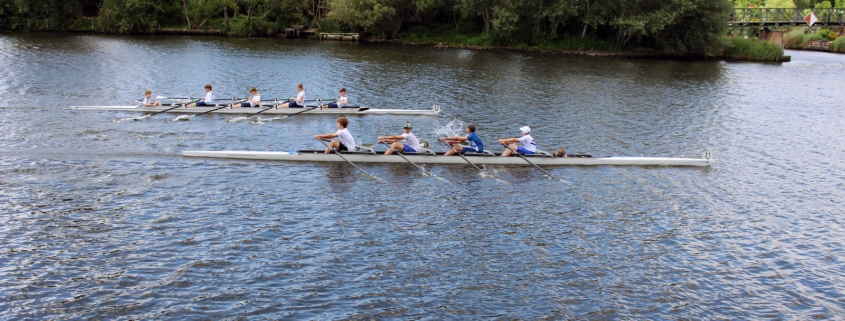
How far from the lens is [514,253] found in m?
16.2

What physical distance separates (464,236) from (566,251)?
2588 mm

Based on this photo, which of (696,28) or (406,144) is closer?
(406,144)

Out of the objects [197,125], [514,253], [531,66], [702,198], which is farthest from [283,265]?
[531,66]

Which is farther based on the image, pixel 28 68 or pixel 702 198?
pixel 28 68

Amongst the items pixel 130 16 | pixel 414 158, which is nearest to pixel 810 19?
pixel 414 158

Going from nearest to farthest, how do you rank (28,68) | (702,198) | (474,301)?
(474,301), (702,198), (28,68)

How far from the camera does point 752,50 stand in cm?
6650

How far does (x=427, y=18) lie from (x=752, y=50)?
35145mm

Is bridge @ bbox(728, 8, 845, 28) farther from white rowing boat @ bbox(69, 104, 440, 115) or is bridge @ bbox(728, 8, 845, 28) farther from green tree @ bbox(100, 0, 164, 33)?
green tree @ bbox(100, 0, 164, 33)

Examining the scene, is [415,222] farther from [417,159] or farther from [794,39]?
[794,39]

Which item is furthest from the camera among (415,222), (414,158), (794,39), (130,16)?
(794,39)

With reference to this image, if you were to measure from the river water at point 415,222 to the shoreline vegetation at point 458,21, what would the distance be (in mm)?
31072

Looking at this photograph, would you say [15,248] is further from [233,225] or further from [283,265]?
[283,265]

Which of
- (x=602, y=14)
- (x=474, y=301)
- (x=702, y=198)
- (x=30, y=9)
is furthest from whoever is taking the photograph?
(x=30, y=9)
